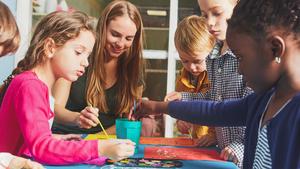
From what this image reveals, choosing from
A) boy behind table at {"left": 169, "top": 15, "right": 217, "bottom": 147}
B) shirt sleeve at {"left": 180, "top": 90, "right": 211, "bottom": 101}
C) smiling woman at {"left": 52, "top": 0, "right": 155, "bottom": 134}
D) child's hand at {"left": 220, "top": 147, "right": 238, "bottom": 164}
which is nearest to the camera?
child's hand at {"left": 220, "top": 147, "right": 238, "bottom": 164}

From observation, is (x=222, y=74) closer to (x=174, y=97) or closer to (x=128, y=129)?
(x=174, y=97)

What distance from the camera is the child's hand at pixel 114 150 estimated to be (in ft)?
2.27

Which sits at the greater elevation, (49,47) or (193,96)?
(49,47)

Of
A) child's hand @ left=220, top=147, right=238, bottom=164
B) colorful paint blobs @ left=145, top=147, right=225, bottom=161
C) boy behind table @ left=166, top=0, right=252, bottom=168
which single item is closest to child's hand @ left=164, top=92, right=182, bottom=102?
boy behind table @ left=166, top=0, right=252, bottom=168

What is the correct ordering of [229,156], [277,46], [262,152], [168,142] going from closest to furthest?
1. [277,46]
2. [262,152]
3. [229,156]
4. [168,142]

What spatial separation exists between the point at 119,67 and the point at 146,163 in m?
1.01

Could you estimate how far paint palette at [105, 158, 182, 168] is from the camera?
2.38ft

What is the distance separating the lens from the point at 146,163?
29.4 inches

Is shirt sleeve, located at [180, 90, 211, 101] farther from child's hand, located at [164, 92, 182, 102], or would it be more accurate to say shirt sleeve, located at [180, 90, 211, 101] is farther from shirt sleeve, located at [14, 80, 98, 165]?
shirt sleeve, located at [14, 80, 98, 165]

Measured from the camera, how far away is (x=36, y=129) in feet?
2.36

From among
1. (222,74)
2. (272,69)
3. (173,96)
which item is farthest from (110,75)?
(272,69)

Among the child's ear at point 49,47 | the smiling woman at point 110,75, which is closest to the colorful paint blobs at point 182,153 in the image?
the child's ear at point 49,47

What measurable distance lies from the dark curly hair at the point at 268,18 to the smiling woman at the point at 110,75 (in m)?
0.97

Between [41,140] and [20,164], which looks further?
[41,140]
